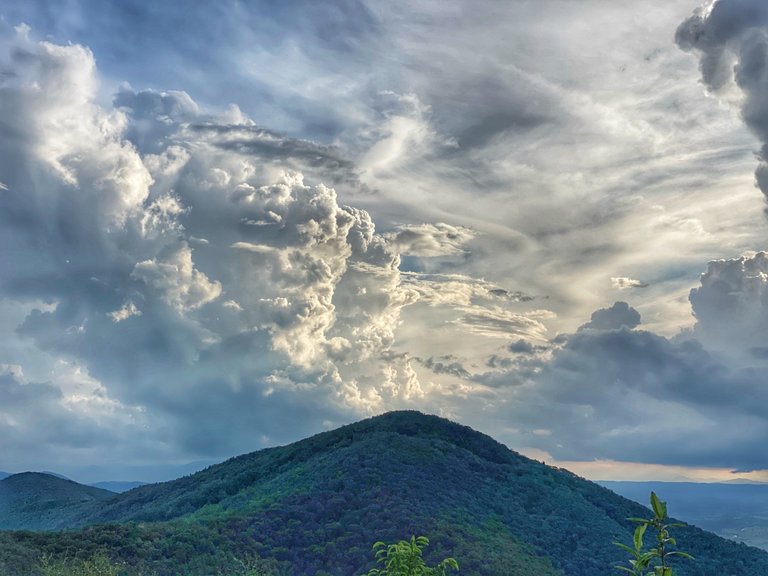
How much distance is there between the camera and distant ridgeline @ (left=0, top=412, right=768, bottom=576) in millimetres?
112125

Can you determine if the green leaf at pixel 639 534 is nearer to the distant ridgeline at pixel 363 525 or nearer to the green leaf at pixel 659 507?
the green leaf at pixel 659 507

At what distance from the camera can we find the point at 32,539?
104 meters

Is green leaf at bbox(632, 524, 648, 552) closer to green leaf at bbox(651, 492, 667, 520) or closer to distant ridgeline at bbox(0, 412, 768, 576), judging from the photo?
green leaf at bbox(651, 492, 667, 520)

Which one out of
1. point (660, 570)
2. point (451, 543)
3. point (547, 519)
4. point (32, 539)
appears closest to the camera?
point (660, 570)

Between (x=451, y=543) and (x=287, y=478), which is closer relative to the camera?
(x=451, y=543)

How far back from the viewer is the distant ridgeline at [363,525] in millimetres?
112125

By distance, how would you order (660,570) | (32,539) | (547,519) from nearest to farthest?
(660,570) → (32,539) → (547,519)

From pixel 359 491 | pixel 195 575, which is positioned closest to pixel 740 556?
pixel 359 491

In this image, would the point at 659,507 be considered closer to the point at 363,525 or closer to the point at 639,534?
the point at 639,534

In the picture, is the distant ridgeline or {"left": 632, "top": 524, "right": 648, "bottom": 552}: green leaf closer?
{"left": 632, "top": 524, "right": 648, "bottom": 552}: green leaf

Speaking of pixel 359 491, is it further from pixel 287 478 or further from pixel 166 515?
pixel 166 515

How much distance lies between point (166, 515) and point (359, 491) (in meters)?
58.1

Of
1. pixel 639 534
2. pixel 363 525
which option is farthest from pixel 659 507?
pixel 363 525

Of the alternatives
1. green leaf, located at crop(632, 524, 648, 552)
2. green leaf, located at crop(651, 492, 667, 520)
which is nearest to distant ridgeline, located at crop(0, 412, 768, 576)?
green leaf, located at crop(632, 524, 648, 552)
